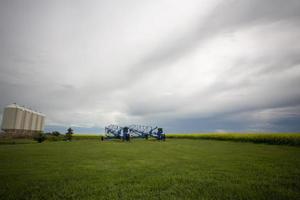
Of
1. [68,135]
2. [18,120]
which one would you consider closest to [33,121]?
[18,120]

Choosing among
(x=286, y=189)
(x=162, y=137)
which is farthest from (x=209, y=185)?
(x=162, y=137)

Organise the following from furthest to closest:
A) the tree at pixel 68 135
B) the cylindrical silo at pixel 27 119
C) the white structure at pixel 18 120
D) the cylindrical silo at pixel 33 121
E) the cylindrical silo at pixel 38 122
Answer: the cylindrical silo at pixel 38 122 → the cylindrical silo at pixel 33 121 → the cylindrical silo at pixel 27 119 → the white structure at pixel 18 120 → the tree at pixel 68 135

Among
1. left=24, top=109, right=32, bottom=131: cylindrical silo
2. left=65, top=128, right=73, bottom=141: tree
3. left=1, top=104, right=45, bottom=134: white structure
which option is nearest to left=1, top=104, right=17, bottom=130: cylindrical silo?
left=1, top=104, right=45, bottom=134: white structure

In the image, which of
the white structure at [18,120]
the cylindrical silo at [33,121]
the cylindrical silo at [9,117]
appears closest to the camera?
the cylindrical silo at [9,117]

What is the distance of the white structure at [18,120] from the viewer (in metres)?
45.5

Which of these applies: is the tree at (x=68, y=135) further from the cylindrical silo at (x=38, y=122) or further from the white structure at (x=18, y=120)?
the cylindrical silo at (x=38, y=122)

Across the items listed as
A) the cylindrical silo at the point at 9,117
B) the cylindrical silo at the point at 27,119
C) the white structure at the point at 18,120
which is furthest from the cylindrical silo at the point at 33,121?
the cylindrical silo at the point at 9,117

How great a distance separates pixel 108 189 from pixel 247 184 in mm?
4423

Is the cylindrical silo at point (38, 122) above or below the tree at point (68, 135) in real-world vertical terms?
above

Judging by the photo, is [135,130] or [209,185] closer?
[209,185]

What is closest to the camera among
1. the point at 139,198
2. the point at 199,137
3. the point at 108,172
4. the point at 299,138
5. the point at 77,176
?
the point at 139,198

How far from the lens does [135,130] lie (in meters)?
34.5

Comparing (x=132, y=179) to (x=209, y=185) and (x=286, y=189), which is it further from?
(x=286, y=189)

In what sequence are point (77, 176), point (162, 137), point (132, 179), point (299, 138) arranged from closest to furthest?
point (132, 179), point (77, 176), point (299, 138), point (162, 137)
